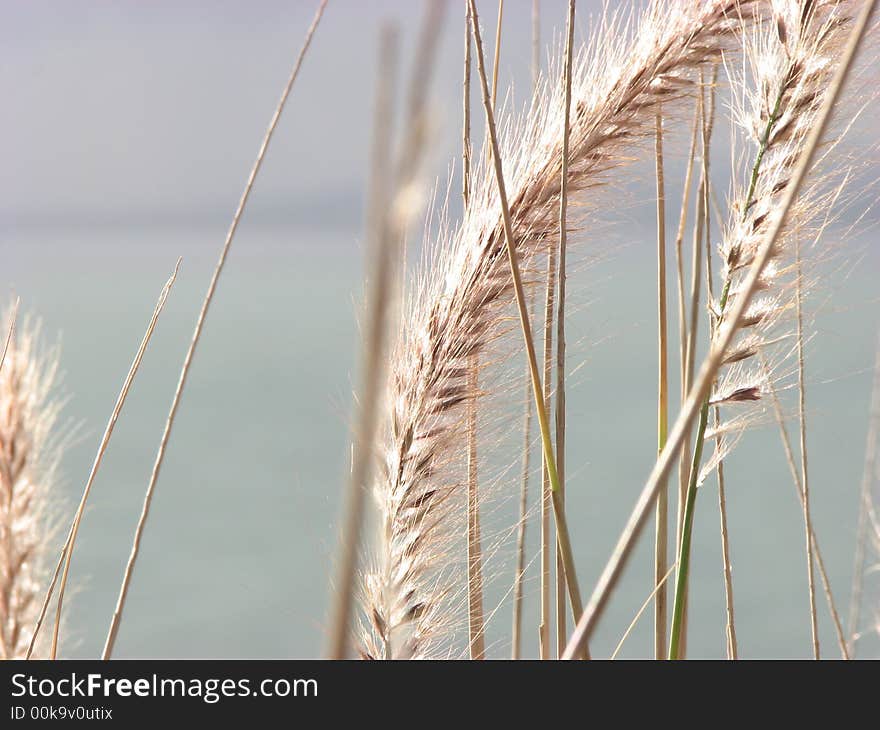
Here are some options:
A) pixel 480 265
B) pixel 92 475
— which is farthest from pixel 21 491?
pixel 480 265

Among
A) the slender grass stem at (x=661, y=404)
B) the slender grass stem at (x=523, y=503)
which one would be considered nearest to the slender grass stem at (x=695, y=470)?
the slender grass stem at (x=661, y=404)

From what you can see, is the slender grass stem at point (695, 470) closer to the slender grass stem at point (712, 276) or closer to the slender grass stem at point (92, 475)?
the slender grass stem at point (712, 276)

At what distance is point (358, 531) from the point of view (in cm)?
17

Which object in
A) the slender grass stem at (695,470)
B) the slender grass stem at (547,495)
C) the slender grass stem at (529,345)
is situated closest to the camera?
the slender grass stem at (529,345)

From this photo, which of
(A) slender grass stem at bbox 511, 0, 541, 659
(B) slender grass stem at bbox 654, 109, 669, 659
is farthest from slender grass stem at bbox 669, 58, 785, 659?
(A) slender grass stem at bbox 511, 0, 541, 659

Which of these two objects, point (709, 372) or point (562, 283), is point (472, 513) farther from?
point (709, 372)

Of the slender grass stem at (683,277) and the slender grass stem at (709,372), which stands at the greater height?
the slender grass stem at (683,277)

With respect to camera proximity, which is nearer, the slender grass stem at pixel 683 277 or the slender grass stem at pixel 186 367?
the slender grass stem at pixel 186 367

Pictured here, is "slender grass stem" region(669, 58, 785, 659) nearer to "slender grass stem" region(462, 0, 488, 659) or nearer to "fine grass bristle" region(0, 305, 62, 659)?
"slender grass stem" region(462, 0, 488, 659)

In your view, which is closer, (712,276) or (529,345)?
(529,345)
